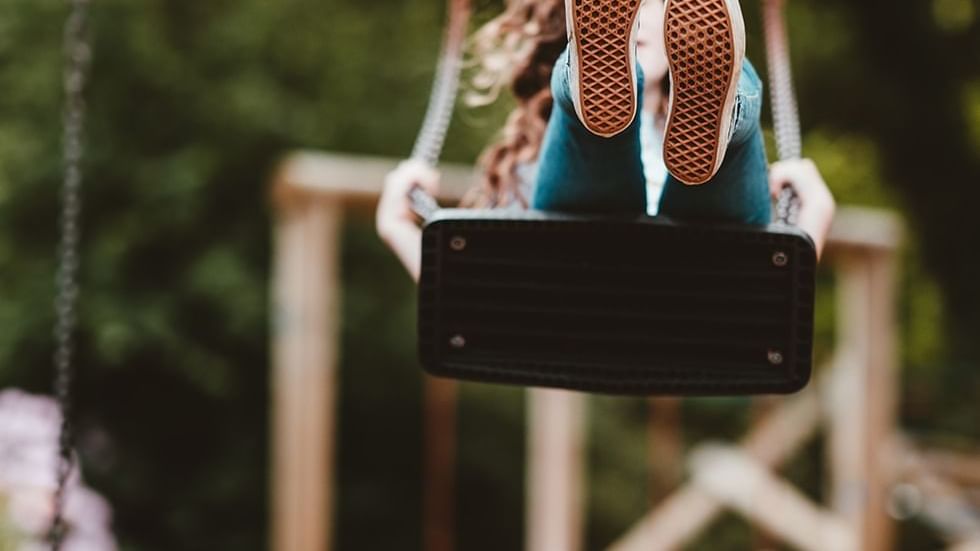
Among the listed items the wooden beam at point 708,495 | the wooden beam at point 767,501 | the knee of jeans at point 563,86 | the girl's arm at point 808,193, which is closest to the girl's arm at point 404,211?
the knee of jeans at point 563,86

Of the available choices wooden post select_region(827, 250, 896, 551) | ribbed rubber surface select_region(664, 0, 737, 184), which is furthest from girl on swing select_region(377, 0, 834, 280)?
wooden post select_region(827, 250, 896, 551)

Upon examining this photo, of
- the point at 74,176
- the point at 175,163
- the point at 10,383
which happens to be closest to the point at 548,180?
the point at 74,176

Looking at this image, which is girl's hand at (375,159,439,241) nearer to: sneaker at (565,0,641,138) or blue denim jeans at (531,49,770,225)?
blue denim jeans at (531,49,770,225)

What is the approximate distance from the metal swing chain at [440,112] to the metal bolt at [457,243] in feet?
0.43

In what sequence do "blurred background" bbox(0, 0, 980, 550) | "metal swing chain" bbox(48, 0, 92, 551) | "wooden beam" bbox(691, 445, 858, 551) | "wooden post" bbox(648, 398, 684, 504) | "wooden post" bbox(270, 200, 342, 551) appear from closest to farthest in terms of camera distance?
"metal swing chain" bbox(48, 0, 92, 551) → "wooden post" bbox(270, 200, 342, 551) → "wooden beam" bbox(691, 445, 858, 551) → "blurred background" bbox(0, 0, 980, 550) → "wooden post" bbox(648, 398, 684, 504)

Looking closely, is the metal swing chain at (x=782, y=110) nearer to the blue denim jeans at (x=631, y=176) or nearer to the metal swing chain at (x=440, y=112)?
the blue denim jeans at (x=631, y=176)

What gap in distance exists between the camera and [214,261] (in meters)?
4.32

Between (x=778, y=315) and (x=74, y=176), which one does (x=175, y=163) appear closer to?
(x=74, y=176)

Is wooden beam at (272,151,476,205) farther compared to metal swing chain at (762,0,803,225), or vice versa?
wooden beam at (272,151,476,205)

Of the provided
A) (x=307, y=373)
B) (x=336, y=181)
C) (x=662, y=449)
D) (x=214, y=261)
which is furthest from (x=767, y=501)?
(x=214, y=261)

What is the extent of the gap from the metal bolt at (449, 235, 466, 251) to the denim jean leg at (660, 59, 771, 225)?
25 cm

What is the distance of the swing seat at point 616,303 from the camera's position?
145 centimetres

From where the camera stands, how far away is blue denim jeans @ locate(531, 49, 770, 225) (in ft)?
4.66

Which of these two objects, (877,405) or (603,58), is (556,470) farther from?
(603,58)
